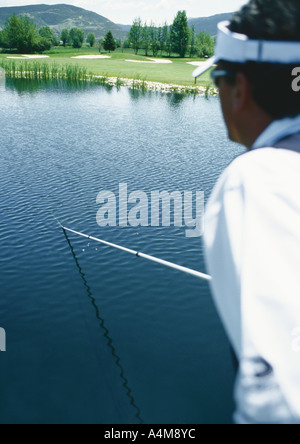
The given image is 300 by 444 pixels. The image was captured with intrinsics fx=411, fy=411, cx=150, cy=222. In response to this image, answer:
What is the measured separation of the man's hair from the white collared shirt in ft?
1.11

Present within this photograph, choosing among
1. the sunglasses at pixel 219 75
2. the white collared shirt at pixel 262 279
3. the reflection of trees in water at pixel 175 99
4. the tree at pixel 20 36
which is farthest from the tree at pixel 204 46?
the white collared shirt at pixel 262 279

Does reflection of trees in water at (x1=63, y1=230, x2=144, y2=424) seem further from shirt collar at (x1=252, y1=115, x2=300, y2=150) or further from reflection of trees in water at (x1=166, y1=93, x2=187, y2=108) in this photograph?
reflection of trees in water at (x1=166, y1=93, x2=187, y2=108)

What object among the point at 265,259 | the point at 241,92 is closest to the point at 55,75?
the point at 241,92

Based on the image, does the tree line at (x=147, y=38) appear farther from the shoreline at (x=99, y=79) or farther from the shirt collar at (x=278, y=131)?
the shirt collar at (x=278, y=131)

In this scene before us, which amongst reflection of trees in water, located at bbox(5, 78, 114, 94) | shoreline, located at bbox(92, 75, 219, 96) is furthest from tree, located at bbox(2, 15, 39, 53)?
shoreline, located at bbox(92, 75, 219, 96)

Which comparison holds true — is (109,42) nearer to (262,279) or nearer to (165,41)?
(165,41)

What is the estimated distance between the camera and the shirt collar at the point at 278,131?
129 centimetres

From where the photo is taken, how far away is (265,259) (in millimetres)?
1019

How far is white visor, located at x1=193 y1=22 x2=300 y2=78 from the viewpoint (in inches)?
50.7

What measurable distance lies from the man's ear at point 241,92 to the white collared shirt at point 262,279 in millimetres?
365

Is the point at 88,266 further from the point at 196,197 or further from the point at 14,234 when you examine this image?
the point at 196,197

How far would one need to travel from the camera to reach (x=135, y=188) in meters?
18.1

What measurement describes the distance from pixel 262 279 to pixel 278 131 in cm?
54

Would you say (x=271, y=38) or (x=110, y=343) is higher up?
(x=271, y=38)
